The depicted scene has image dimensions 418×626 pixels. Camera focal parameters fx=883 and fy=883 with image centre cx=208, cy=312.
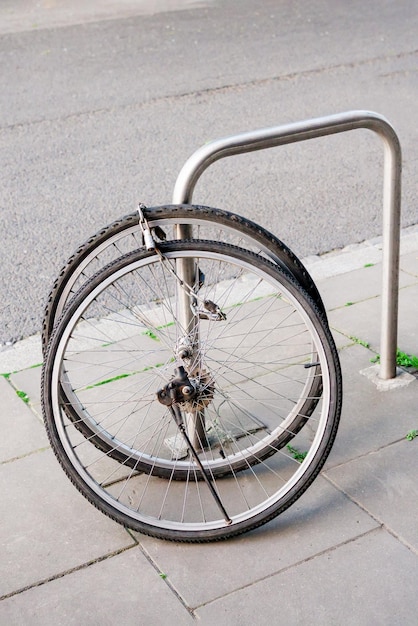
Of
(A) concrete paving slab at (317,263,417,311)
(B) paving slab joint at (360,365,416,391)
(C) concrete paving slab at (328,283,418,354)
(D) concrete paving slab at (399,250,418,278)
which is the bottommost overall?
(B) paving slab joint at (360,365,416,391)

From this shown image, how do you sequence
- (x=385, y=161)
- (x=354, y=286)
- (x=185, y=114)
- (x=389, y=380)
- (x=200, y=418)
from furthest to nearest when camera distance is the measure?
(x=185, y=114)
(x=354, y=286)
(x=389, y=380)
(x=385, y=161)
(x=200, y=418)

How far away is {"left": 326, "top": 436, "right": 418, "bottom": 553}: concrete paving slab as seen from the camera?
121 inches

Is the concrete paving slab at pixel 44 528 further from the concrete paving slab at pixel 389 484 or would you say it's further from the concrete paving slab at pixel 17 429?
the concrete paving slab at pixel 389 484

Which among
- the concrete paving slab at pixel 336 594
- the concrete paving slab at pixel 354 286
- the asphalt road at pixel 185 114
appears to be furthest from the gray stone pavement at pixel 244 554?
the asphalt road at pixel 185 114

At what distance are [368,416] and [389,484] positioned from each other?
46 centimetres

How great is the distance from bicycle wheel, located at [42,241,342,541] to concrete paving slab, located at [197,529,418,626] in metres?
0.26

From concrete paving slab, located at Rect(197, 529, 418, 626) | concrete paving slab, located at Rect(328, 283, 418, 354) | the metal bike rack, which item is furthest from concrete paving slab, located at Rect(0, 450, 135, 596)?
concrete paving slab, located at Rect(328, 283, 418, 354)

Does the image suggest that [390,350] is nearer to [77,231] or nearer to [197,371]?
[197,371]

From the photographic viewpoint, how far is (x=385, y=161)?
142 inches

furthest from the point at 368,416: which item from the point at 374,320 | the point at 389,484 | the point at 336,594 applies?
the point at 336,594

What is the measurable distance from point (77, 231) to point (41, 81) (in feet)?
13.3

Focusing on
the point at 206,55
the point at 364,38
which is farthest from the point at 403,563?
the point at 364,38

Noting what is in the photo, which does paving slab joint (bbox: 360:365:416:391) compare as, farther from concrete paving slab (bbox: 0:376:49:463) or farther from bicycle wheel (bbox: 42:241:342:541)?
concrete paving slab (bbox: 0:376:49:463)

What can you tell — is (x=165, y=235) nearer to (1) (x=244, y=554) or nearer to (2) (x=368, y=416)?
(1) (x=244, y=554)
